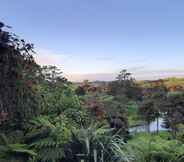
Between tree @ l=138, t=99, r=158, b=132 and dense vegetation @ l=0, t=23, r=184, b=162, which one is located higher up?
dense vegetation @ l=0, t=23, r=184, b=162

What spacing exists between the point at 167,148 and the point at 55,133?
3.63 meters

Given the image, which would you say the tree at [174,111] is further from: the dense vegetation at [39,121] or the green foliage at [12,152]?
Answer: the green foliage at [12,152]

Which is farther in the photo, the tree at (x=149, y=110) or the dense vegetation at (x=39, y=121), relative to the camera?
the tree at (x=149, y=110)

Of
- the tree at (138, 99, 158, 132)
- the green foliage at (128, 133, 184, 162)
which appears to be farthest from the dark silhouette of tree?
the green foliage at (128, 133, 184, 162)

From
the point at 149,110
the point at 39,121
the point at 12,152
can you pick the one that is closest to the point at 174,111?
the point at 149,110

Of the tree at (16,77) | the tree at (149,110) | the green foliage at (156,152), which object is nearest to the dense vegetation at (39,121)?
the tree at (16,77)

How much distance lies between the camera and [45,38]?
1128 centimetres

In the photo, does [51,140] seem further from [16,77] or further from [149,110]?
[149,110]

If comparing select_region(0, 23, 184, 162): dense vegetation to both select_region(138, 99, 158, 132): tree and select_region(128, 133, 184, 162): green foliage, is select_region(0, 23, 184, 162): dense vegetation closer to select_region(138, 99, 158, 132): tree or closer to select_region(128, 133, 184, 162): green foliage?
select_region(128, 133, 184, 162): green foliage

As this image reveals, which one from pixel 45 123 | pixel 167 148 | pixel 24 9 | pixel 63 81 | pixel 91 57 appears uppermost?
pixel 24 9

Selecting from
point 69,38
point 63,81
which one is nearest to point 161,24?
point 69,38

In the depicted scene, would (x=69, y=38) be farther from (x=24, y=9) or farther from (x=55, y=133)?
(x=55, y=133)

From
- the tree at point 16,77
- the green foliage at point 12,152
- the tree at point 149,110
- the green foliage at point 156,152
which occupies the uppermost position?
the tree at point 16,77

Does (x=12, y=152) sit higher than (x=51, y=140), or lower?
lower
